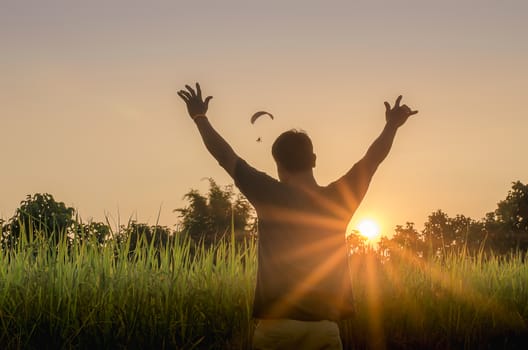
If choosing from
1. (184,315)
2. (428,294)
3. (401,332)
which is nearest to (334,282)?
(184,315)

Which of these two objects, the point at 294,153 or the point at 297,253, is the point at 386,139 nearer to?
the point at 294,153

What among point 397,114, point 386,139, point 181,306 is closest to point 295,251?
point 386,139

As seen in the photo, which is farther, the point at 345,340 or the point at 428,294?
the point at 428,294

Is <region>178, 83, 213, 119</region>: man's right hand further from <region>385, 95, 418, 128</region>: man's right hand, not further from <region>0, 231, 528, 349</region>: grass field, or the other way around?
<region>0, 231, 528, 349</region>: grass field

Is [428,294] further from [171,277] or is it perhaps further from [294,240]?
[294,240]

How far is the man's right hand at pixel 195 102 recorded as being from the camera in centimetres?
489

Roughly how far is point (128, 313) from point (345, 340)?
8.45ft

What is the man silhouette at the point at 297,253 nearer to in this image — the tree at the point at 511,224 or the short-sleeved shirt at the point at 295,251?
the short-sleeved shirt at the point at 295,251

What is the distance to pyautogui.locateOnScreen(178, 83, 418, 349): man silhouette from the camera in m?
4.25

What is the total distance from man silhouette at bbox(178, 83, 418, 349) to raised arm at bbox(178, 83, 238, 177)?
0.04ft

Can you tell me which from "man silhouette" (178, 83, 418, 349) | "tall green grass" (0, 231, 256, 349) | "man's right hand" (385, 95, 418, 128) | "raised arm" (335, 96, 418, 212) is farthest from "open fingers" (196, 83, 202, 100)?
"tall green grass" (0, 231, 256, 349)

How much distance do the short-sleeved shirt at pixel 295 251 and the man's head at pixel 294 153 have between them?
154 mm

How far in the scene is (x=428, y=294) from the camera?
361 inches

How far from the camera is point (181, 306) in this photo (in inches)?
259
